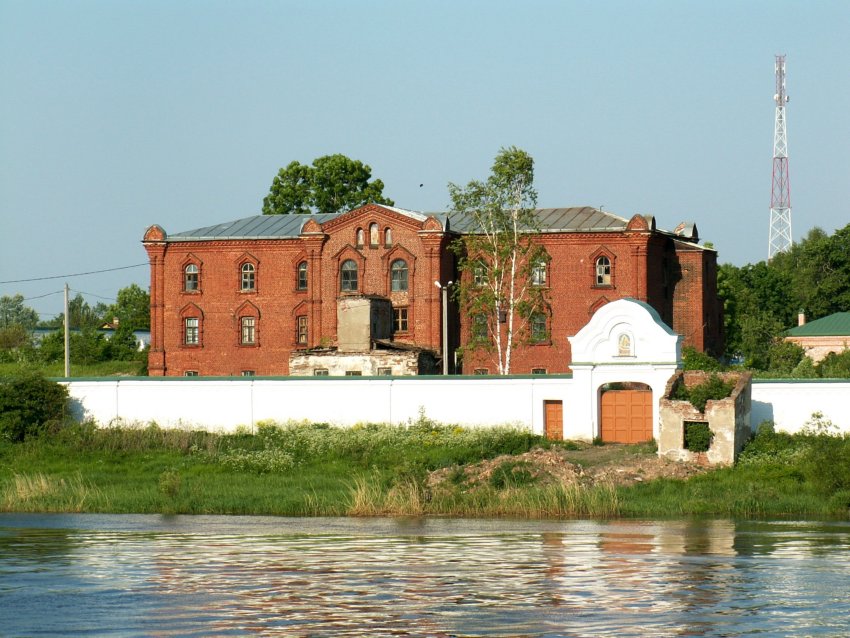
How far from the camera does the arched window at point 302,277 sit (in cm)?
6475

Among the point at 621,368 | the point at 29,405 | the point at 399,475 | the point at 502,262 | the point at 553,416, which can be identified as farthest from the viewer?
the point at 502,262

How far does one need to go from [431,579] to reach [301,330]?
43453 millimetres

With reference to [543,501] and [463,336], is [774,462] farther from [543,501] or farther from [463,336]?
[463,336]

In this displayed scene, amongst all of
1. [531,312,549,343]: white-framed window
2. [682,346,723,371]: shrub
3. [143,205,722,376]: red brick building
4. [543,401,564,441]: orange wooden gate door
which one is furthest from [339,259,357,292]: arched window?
[543,401,564,441]: orange wooden gate door

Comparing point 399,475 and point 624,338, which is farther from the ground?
point 624,338

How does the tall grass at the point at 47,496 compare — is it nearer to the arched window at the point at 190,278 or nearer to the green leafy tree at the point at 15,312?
the arched window at the point at 190,278

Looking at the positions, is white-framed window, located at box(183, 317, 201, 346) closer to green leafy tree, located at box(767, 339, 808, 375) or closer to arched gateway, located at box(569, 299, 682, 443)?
arched gateway, located at box(569, 299, 682, 443)

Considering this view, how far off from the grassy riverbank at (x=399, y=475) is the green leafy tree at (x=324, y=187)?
43899 millimetres

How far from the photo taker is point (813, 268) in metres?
99.1

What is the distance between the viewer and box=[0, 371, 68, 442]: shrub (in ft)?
141

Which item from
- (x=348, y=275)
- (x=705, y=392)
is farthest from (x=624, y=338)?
(x=348, y=275)

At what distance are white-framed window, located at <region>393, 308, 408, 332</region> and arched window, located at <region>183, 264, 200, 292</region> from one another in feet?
33.0

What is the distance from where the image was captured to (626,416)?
41.6 meters

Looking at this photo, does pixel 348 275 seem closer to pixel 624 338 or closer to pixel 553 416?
pixel 553 416
